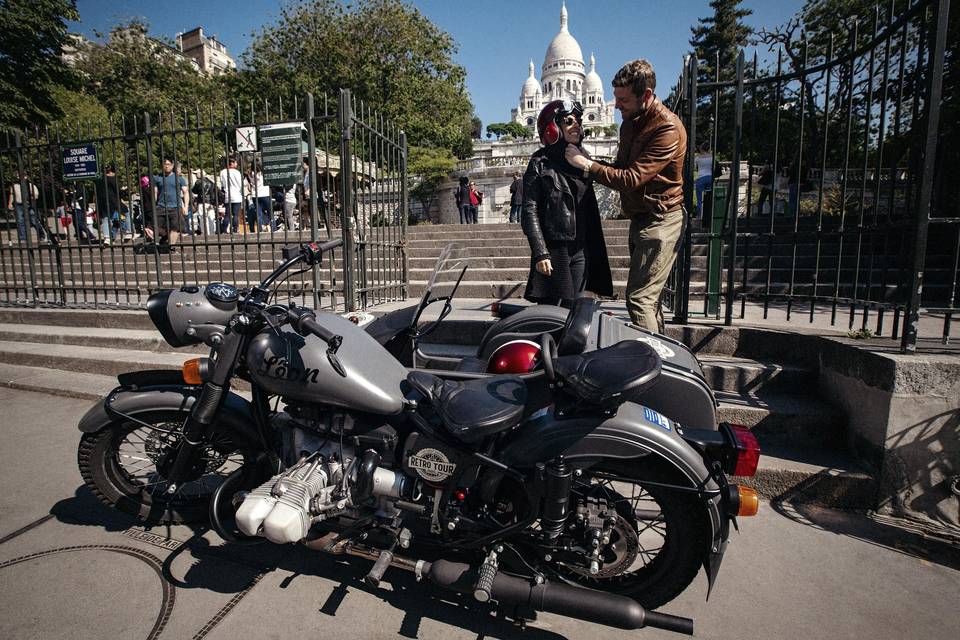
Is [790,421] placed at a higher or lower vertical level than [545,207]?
lower

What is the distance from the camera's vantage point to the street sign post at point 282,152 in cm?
514

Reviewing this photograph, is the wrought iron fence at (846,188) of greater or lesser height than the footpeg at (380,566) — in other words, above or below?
above

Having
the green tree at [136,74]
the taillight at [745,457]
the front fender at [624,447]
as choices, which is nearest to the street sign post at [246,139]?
the front fender at [624,447]

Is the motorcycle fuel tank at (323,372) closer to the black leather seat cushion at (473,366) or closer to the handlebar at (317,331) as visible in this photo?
the handlebar at (317,331)

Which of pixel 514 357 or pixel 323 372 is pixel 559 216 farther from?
pixel 323 372

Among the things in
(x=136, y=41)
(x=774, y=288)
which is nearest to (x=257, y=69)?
(x=136, y=41)

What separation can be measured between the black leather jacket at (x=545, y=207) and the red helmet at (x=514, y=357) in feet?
4.32

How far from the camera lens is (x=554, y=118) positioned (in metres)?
3.38

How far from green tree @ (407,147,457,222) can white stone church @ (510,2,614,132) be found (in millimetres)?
62389

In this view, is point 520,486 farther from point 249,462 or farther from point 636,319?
point 636,319

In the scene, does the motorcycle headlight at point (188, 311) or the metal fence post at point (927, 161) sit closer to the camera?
the motorcycle headlight at point (188, 311)

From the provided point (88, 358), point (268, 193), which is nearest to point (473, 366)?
point (268, 193)

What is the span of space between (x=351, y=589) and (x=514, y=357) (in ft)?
4.15

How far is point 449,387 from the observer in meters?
1.97
